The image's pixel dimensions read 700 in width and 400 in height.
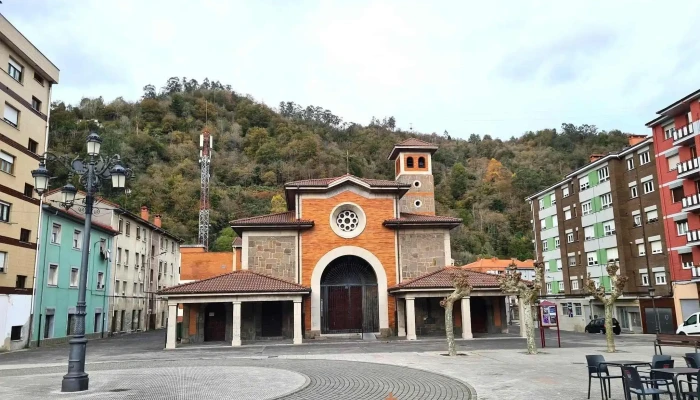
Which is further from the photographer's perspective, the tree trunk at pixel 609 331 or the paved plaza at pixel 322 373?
the tree trunk at pixel 609 331

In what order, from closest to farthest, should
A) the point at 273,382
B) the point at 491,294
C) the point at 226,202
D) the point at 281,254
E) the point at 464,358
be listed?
1. the point at 273,382
2. the point at 464,358
3. the point at 491,294
4. the point at 281,254
5. the point at 226,202

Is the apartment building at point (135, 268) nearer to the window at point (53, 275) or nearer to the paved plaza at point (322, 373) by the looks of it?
the window at point (53, 275)

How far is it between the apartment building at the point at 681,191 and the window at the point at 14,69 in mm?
36981

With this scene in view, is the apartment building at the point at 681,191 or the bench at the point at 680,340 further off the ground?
the apartment building at the point at 681,191

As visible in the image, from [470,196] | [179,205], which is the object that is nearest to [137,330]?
[179,205]

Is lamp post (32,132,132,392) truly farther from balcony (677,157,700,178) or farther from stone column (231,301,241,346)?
balcony (677,157,700,178)

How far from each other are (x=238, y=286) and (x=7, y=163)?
13015 mm

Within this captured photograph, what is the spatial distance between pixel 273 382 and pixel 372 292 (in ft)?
54.1

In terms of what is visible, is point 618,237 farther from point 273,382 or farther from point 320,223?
point 273,382

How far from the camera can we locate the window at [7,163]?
24.4 m

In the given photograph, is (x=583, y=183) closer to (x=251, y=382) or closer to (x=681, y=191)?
(x=681, y=191)

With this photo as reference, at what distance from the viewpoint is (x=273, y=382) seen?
11930 mm

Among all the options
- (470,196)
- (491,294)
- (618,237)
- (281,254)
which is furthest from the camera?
(470,196)

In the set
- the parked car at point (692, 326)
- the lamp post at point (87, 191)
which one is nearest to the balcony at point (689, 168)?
the parked car at point (692, 326)
